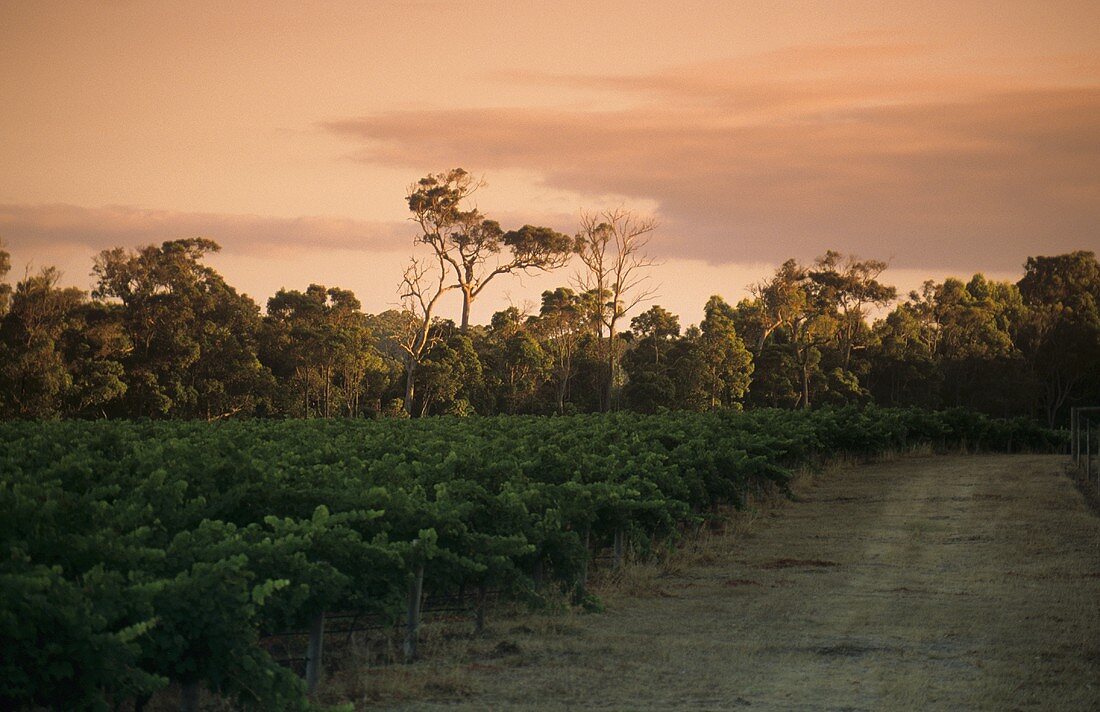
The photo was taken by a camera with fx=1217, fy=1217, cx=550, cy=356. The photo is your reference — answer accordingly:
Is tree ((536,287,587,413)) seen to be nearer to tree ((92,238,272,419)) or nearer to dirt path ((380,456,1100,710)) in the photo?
tree ((92,238,272,419))

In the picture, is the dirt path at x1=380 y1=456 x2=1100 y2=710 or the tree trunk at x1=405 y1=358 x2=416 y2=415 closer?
the dirt path at x1=380 y1=456 x2=1100 y2=710

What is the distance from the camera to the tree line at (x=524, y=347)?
5078 centimetres

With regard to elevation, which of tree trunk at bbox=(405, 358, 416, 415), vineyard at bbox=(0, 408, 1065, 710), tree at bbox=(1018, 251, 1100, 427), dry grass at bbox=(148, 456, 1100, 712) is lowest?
dry grass at bbox=(148, 456, 1100, 712)

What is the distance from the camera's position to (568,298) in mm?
69938

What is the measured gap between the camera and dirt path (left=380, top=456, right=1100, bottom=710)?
1123 centimetres

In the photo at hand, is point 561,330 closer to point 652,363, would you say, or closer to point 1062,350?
point 652,363

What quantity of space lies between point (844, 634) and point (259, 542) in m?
7.36

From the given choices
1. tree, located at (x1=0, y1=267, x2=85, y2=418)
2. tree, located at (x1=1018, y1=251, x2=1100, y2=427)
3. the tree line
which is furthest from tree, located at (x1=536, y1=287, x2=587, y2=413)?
tree, located at (x1=1018, y1=251, x2=1100, y2=427)

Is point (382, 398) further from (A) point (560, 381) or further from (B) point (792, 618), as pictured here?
(B) point (792, 618)

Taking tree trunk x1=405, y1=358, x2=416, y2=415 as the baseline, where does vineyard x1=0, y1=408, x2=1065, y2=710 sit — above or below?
below

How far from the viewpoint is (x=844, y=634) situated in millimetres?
13984

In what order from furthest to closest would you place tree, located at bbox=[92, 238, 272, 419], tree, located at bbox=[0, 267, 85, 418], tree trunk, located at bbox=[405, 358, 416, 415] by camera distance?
tree trunk, located at bbox=[405, 358, 416, 415], tree, located at bbox=[92, 238, 272, 419], tree, located at bbox=[0, 267, 85, 418]

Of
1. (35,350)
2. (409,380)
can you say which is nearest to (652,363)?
(409,380)

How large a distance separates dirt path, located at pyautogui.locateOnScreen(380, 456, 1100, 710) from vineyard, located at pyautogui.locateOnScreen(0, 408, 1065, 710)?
42.7 inches
